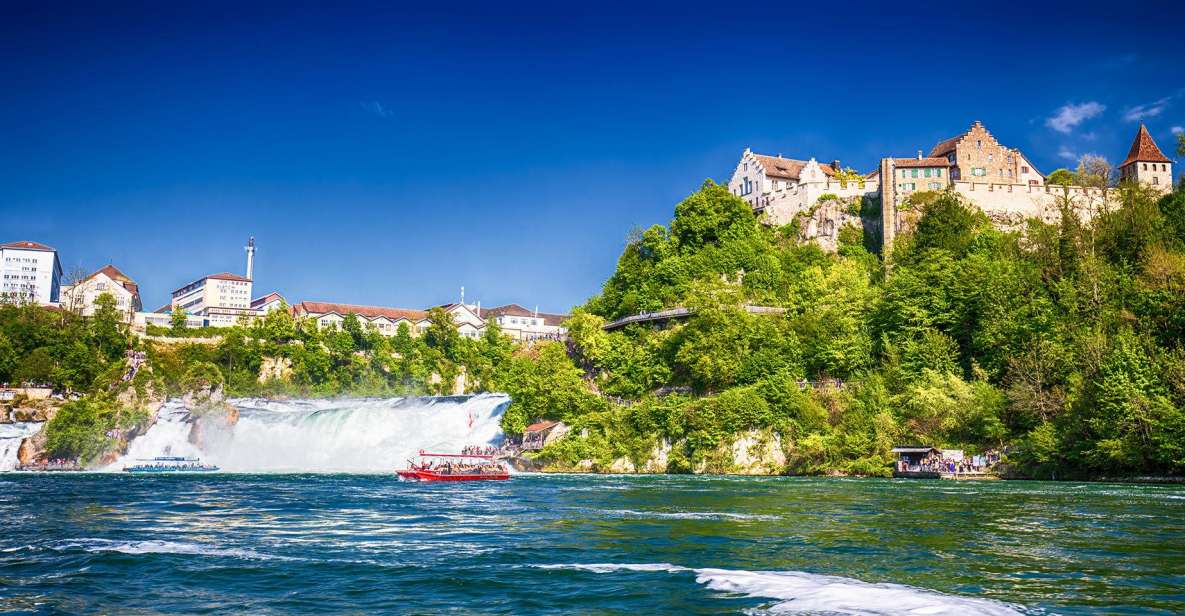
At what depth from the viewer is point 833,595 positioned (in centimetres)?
1312

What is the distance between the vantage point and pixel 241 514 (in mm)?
25016

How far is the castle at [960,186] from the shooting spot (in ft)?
211

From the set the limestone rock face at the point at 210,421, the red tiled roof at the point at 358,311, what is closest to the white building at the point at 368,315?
the red tiled roof at the point at 358,311

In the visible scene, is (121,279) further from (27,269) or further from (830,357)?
(830,357)

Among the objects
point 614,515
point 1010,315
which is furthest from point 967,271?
point 614,515

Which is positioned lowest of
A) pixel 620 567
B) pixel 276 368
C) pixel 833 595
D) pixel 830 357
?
pixel 620 567

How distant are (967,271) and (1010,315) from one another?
5.50 metres

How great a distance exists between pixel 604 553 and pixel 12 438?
2323 inches

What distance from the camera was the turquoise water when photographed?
13.0m

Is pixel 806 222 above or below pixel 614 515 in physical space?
above

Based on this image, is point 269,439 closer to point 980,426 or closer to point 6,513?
point 6,513

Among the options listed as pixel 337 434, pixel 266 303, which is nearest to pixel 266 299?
pixel 266 303

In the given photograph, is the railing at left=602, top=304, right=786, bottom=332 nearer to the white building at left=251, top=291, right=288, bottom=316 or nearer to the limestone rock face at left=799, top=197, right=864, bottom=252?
the limestone rock face at left=799, top=197, right=864, bottom=252

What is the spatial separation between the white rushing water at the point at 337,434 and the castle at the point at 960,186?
26808 mm
